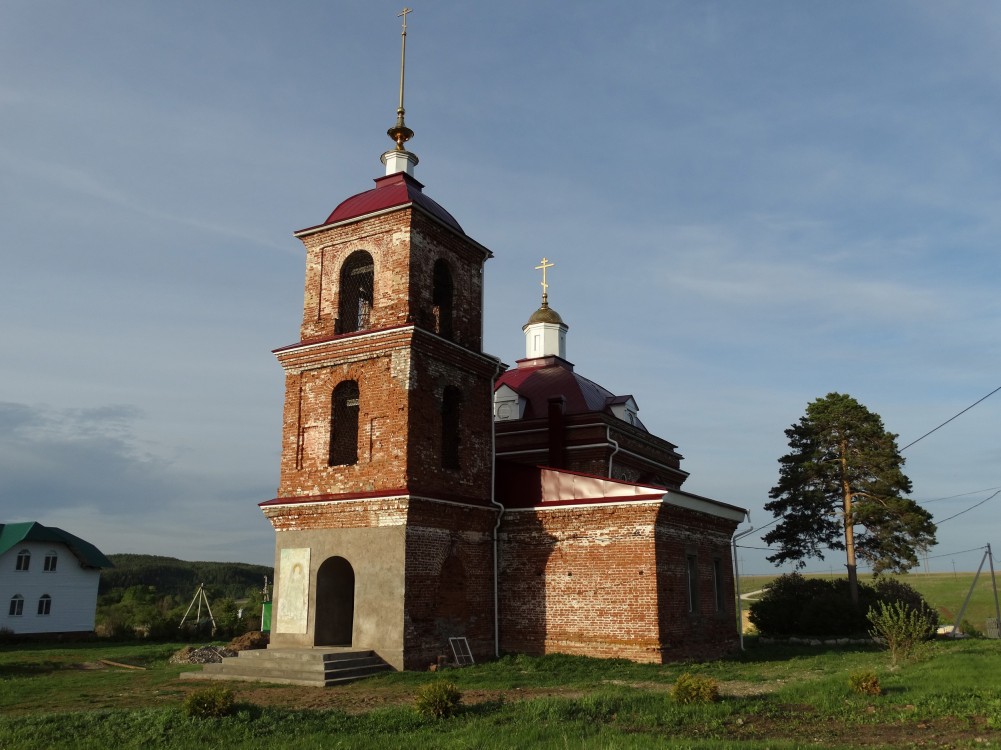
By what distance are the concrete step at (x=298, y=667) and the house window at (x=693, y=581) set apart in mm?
7881

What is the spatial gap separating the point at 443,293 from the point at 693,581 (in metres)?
9.44

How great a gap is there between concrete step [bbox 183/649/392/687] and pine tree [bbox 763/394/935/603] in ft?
65.6

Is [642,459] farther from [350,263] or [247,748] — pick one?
[247,748]

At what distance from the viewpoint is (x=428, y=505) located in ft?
55.7

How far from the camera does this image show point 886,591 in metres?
30.1

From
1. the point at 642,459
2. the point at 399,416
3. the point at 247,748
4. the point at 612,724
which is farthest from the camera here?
the point at 642,459

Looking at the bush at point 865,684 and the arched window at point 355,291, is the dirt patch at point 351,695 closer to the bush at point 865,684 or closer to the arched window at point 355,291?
the bush at point 865,684

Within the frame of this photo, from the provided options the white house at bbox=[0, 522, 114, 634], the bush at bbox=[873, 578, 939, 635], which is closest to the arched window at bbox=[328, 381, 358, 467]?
the bush at bbox=[873, 578, 939, 635]

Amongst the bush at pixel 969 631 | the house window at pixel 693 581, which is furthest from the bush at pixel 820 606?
the house window at pixel 693 581

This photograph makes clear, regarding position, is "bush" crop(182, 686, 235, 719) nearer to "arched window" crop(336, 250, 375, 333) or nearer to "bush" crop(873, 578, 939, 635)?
"arched window" crop(336, 250, 375, 333)

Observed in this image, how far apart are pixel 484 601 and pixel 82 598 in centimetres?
2387

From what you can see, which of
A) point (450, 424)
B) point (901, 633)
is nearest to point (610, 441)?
point (450, 424)

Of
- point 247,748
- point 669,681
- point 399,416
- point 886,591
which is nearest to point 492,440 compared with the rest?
point 399,416

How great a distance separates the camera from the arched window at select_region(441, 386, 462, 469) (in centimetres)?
1897
